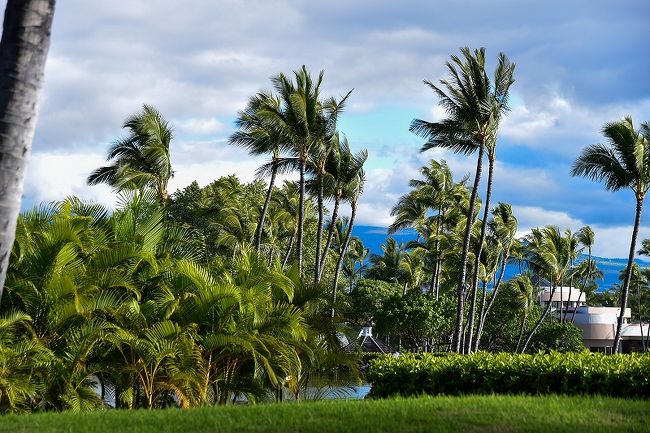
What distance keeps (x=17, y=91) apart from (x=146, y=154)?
3177cm

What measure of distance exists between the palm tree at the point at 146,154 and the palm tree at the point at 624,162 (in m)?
17.6

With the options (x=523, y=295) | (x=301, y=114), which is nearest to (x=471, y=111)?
(x=301, y=114)

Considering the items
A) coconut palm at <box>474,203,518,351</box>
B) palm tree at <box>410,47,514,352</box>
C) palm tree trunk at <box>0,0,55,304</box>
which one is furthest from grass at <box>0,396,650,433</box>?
coconut palm at <box>474,203,518,351</box>

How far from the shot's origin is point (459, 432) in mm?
8633

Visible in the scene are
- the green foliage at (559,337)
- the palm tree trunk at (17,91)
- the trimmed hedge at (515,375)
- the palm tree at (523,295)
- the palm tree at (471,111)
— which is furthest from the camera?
the palm tree at (523,295)

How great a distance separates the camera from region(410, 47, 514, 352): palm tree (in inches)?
1203

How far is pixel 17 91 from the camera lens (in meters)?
5.06

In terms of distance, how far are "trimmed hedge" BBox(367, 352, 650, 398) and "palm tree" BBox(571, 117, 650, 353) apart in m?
20.8

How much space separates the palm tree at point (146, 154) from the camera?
3631cm

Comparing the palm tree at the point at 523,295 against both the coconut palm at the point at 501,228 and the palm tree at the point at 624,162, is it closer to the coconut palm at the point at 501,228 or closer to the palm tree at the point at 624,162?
the coconut palm at the point at 501,228

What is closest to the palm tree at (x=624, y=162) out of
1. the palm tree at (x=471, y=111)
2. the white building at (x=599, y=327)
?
the palm tree at (x=471, y=111)

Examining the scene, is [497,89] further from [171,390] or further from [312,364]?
[171,390]

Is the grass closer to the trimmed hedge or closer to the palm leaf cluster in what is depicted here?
the trimmed hedge

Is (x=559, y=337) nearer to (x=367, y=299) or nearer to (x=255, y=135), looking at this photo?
(x=367, y=299)
